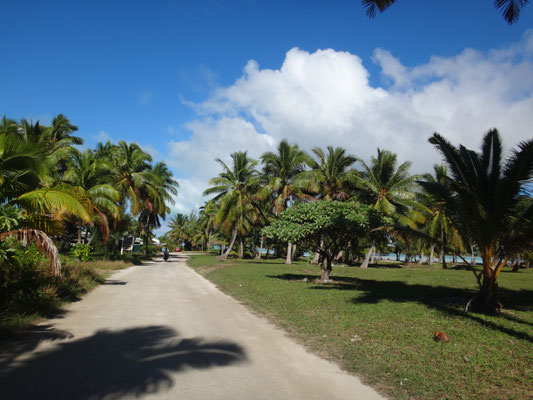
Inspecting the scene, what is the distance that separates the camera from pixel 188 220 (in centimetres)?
8306

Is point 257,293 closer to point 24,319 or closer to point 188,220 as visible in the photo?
point 24,319

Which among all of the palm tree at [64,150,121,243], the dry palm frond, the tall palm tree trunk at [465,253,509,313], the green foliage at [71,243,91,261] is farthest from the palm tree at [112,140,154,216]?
the tall palm tree trunk at [465,253,509,313]

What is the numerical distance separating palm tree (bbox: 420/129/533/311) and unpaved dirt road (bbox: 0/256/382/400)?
20.5 ft

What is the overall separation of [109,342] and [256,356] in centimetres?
258

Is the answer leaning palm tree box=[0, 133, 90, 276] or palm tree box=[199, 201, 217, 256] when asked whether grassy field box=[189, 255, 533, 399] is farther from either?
palm tree box=[199, 201, 217, 256]

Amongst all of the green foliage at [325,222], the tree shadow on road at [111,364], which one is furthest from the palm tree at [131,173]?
the tree shadow on road at [111,364]

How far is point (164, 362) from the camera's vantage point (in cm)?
477

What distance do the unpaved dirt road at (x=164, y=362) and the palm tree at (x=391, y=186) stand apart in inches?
875

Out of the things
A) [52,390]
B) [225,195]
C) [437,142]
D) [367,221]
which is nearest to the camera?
[52,390]

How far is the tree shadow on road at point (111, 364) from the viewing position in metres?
3.82

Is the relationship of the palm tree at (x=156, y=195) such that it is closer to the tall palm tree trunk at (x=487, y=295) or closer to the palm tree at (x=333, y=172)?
the palm tree at (x=333, y=172)

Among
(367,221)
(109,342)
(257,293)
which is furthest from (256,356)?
(367,221)

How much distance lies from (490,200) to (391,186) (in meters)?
19.3

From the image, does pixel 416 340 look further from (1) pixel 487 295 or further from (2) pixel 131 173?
(2) pixel 131 173
